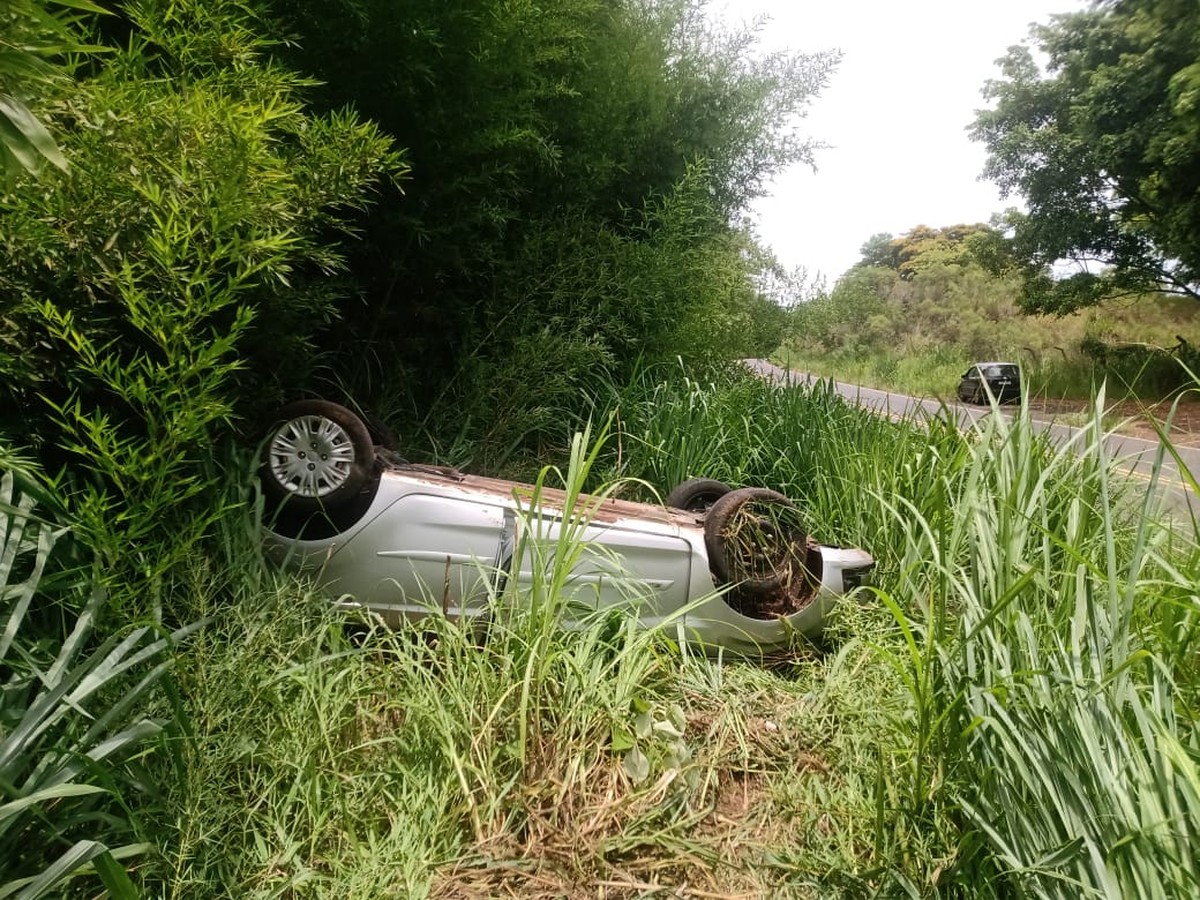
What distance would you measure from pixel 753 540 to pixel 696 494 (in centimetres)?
67

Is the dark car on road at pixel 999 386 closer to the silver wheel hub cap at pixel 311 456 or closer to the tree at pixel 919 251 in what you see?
the silver wheel hub cap at pixel 311 456

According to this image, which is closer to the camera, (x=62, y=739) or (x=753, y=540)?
(x=62, y=739)

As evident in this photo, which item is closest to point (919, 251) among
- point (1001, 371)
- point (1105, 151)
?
point (1105, 151)

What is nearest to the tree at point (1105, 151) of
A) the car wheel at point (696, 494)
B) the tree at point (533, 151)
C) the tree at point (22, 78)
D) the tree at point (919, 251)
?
the tree at point (919, 251)

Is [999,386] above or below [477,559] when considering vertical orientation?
above

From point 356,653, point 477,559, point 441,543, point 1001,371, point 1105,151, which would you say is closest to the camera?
point 356,653

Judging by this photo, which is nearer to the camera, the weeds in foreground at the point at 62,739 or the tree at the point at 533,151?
the weeds in foreground at the point at 62,739

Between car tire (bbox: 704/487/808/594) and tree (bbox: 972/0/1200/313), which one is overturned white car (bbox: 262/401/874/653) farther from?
tree (bbox: 972/0/1200/313)

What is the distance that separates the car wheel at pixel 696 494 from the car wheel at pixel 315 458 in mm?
1407

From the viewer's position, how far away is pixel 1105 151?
1019 cm

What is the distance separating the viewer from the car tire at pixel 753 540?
7.21 ft

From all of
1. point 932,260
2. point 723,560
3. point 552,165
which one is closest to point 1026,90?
point 932,260

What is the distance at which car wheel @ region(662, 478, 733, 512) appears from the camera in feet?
9.62

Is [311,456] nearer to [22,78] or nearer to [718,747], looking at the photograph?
[22,78]
